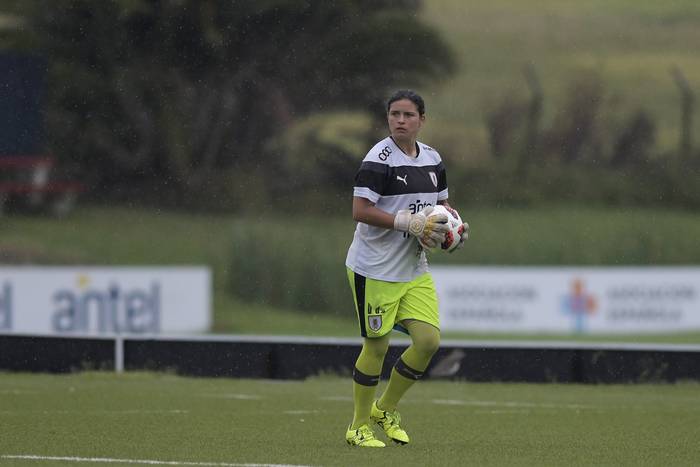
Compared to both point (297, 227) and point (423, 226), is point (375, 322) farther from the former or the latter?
point (297, 227)

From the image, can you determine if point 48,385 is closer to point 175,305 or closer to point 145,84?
point 175,305

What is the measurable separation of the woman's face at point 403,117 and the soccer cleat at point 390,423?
1.55 meters

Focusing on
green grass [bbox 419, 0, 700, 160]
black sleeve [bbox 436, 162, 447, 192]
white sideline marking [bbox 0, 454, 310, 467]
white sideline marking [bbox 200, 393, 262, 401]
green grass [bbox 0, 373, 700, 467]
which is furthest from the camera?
green grass [bbox 419, 0, 700, 160]

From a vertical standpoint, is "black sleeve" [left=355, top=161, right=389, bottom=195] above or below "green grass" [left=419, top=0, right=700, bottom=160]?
below

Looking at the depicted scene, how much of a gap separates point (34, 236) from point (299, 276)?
5.18m

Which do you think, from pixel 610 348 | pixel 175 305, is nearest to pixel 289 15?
pixel 175 305

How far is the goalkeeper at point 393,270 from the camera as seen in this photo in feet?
26.3

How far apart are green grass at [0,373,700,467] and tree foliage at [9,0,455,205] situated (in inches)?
698

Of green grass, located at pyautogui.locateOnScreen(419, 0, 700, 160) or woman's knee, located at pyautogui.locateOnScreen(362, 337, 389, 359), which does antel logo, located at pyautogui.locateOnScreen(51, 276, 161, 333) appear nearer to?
green grass, located at pyautogui.locateOnScreen(419, 0, 700, 160)

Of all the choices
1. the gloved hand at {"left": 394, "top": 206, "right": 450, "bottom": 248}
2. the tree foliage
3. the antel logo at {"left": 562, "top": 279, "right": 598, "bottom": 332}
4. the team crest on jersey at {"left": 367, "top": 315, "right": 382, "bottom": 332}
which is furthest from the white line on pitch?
the tree foliage

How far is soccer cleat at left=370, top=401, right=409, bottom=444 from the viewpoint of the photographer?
8102mm

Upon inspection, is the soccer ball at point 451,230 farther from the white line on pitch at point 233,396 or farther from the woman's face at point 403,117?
the white line on pitch at point 233,396

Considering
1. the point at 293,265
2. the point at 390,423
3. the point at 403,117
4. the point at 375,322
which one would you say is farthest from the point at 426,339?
the point at 293,265

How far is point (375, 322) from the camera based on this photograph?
8055 millimetres
